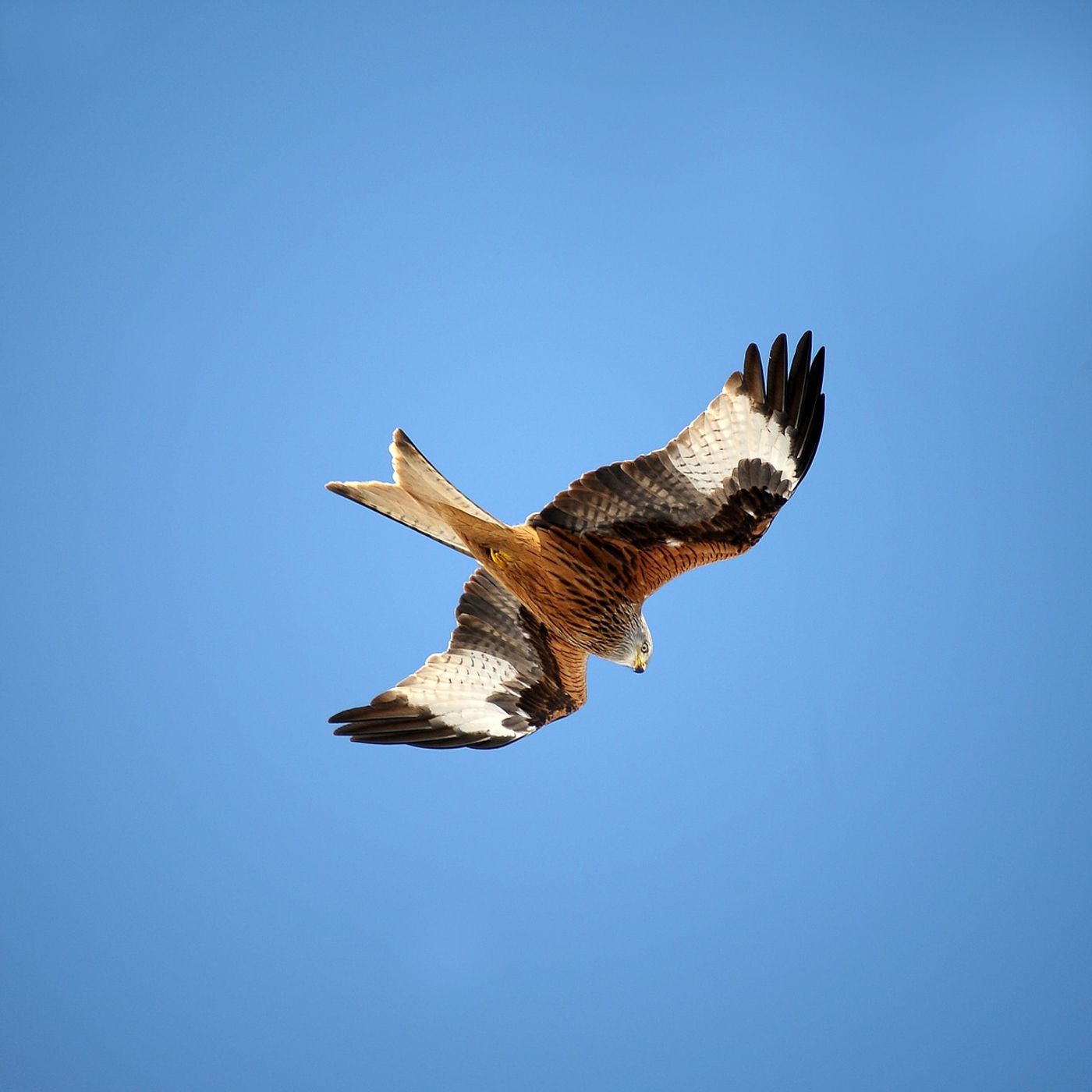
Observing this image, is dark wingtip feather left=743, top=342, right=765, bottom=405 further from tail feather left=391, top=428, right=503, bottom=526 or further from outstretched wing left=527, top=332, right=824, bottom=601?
tail feather left=391, top=428, right=503, bottom=526

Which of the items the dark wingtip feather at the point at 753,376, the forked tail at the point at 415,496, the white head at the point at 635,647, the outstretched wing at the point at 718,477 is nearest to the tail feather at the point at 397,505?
the forked tail at the point at 415,496

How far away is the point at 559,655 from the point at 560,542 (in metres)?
0.83

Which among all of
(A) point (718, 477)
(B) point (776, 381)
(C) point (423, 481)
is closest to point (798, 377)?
(B) point (776, 381)

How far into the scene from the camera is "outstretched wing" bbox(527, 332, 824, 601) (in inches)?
141

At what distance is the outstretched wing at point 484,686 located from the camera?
4363mm

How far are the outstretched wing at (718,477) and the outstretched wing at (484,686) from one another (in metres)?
0.80

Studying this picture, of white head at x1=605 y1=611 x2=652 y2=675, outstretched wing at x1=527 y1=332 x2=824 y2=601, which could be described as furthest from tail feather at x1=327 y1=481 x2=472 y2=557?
white head at x1=605 y1=611 x2=652 y2=675

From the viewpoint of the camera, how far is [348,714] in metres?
4.26

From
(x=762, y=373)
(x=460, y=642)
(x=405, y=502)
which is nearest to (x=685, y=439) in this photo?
(x=762, y=373)

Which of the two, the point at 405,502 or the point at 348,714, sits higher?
the point at 405,502

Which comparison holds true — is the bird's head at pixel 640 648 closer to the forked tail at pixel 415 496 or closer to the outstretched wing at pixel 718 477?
the outstretched wing at pixel 718 477

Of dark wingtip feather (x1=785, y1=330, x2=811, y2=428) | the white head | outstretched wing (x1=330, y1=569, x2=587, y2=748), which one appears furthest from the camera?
outstretched wing (x1=330, y1=569, x2=587, y2=748)

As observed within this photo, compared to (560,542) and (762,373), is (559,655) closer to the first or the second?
(560,542)

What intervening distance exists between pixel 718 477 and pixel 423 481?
3.25ft
